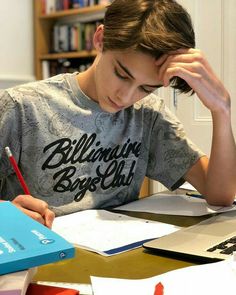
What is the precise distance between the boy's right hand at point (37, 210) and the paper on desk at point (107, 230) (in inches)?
2.4

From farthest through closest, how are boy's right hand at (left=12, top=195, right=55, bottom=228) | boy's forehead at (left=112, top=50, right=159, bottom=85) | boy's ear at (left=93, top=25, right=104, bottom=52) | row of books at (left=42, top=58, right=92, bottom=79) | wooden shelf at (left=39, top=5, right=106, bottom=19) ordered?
row of books at (left=42, top=58, right=92, bottom=79) < wooden shelf at (left=39, top=5, right=106, bottom=19) < boy's ear at (left=93, top=25, right=104, bottom=52) < boy's forehead at (left=112, top=50, right=159, bottom=85) < boy's right hand at (left=12, top=195, right=55, bottom=228)

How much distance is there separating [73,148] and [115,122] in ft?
0.47

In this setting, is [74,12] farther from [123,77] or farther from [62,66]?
[123,77]

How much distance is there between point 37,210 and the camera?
0.77 meters

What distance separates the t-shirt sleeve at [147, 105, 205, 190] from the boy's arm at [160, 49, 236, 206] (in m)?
0.02

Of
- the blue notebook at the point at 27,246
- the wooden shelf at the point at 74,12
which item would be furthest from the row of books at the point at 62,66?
the blue notebook at the point at 27,246

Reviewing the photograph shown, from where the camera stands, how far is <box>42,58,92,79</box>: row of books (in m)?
3.25

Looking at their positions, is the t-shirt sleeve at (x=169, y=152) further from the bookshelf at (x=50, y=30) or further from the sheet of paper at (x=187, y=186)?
the bookshelf at (x=50, y=30)

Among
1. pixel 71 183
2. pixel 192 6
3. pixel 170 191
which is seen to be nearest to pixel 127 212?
pixel 71 183

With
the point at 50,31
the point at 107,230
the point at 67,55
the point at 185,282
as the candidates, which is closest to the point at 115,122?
the point at 107,230

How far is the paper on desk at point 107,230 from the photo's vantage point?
757 millimetres

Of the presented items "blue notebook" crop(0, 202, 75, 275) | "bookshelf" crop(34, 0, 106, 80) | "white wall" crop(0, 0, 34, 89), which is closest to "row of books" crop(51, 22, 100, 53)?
"bookshelf" crop(34, 0, 106, 80)

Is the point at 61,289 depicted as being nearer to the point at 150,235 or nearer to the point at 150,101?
the point at 150,235

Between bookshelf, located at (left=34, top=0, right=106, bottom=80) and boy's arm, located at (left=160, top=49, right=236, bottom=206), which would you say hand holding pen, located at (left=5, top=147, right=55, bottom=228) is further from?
bookshelf, located at (left=34, top=0, right=106, bottom=80)
